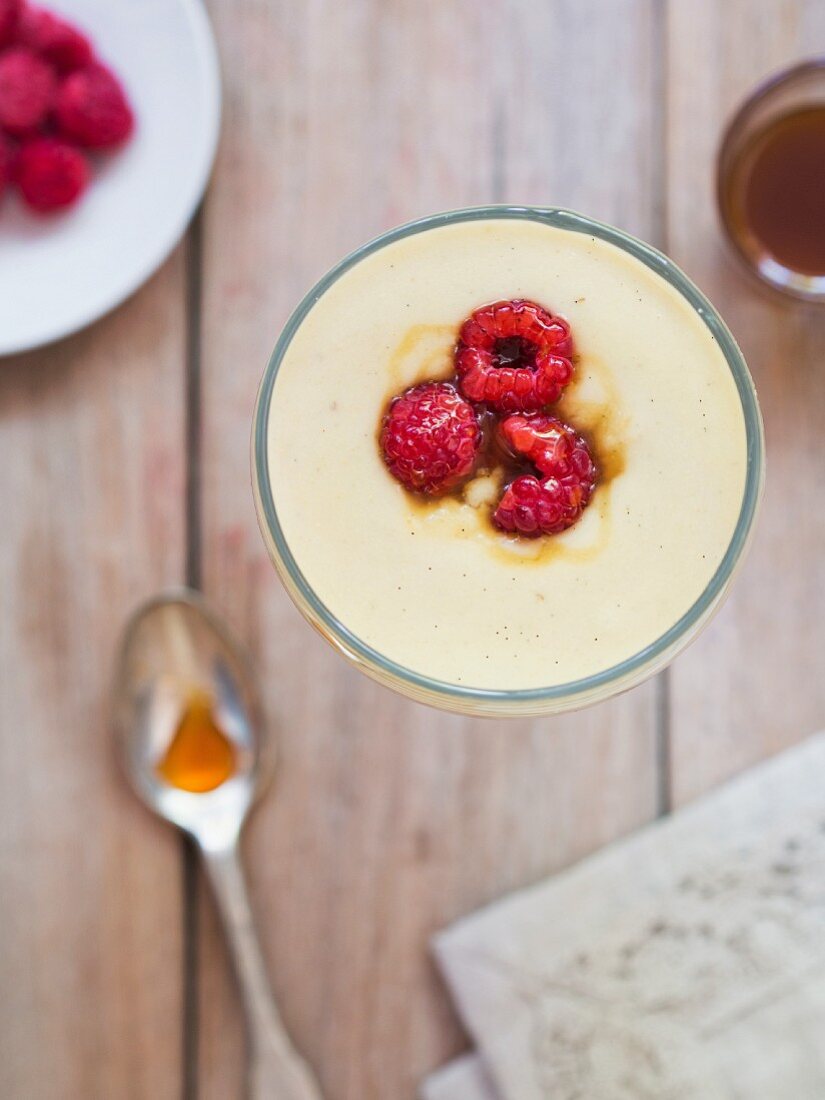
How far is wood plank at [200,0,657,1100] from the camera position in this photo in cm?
106

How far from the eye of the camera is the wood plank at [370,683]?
41.7 inches

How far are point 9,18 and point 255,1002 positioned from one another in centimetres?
87

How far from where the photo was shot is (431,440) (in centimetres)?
71

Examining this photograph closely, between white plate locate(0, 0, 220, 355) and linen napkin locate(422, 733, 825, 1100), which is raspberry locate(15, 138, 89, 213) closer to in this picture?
white plate locate(0, 0, 220, 355)

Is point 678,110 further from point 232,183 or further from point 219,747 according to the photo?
point 219,747

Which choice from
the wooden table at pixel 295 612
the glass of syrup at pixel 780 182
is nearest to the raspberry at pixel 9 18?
the wooden table at pixel 295 612

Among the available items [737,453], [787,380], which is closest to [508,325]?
[737,453]

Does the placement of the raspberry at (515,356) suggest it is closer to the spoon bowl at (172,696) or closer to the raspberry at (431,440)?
the raspberry at (431,440)

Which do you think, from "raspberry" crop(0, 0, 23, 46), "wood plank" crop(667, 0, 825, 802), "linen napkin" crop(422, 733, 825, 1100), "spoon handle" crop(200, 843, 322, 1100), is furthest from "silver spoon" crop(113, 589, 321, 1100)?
"raspberry" crop(0, 0, 23, 46)

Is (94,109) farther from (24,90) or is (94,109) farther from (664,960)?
(664,960)

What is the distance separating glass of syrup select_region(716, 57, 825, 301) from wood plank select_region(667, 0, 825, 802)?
22mm

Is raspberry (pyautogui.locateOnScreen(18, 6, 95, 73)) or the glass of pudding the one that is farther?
raspberry (pyautogui.locateOnScreen(18, 6, 95, 73))

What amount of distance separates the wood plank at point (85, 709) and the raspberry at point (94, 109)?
0.13 m

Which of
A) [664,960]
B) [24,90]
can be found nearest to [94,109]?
[24,90]
